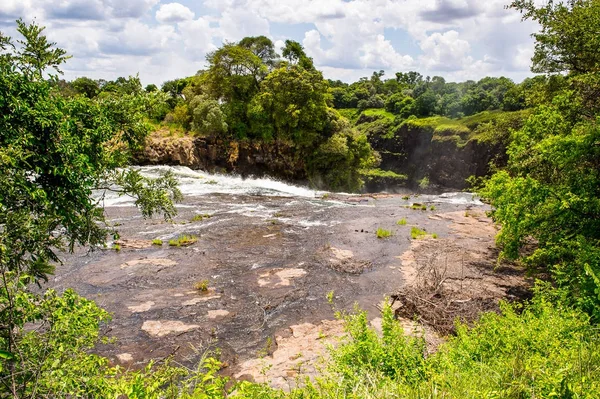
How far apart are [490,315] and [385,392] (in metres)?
4.64

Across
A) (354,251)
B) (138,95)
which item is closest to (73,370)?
(138,95)

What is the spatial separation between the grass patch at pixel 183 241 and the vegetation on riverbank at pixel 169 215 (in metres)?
8.52

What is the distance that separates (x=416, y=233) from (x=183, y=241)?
36.5ft

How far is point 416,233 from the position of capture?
19.0m

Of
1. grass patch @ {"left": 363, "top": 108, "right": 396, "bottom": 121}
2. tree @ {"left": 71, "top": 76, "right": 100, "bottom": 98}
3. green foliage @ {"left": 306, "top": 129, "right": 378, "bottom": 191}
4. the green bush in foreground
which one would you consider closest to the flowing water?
the green bush in foreground

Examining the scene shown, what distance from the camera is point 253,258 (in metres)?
14.9

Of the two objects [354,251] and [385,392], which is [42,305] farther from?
[354,251]

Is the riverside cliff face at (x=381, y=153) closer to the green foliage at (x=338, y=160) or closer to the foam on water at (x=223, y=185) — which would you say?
the foam on water at (x=223, y=185)

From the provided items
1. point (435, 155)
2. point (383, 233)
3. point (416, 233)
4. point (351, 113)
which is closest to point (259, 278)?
point (383, 233)

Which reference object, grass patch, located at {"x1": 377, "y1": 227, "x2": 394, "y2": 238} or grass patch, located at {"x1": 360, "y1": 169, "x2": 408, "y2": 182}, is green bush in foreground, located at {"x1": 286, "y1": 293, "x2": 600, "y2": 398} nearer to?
grass patch, located at {"x1": 377, "y1": 227, "x2": 394, "y2": 238}

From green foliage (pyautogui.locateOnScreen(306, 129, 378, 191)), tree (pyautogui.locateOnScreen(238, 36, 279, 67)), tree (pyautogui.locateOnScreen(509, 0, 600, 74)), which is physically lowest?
green foliage (pyautogui.locateOnScreen(306, 129, 378, 191))

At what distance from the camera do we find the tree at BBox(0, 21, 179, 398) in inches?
165

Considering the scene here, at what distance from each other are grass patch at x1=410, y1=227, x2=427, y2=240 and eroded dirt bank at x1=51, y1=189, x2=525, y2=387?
0.33 metres

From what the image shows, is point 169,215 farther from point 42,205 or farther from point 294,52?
point 294,52
